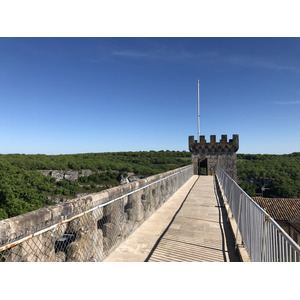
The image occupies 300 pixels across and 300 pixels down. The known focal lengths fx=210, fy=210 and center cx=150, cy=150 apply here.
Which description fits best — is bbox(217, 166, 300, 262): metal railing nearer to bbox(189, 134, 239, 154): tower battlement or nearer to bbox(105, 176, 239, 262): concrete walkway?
bbox(105, 176, 239, 262): concrete walkway

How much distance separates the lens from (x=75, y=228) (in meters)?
2.52

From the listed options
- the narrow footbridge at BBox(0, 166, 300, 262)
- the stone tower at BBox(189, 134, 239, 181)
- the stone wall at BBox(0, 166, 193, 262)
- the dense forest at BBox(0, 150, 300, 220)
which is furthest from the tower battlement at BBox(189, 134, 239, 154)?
the dense forest at BBox(0, 150, 300, 220)

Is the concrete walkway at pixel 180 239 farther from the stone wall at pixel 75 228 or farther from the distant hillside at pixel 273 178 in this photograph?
Answer: the distant hillside at pixel 273 178

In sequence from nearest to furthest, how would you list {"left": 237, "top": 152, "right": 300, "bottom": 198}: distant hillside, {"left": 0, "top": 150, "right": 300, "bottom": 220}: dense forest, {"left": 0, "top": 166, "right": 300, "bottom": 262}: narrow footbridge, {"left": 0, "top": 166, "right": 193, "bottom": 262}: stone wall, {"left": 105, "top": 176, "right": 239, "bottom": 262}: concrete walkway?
{"left": 0, "top": 166, "right": 193, "bottom": 262}: stone wall
{"left": 0, "top": 166, "right": 300, "bottom": 262}: narrow footbridge
{"left": 105, "top": 176, "right": 239, "bottom": 262}: concrete walkway
{"left": 0, "top": 150, "right": 300, "bottom": 220}: dense forest
{"left": 237, "top": 152, "right": 300, "bottom": 198}: distant hillside

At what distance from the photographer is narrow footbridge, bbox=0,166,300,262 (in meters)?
1.86

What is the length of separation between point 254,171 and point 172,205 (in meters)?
55.1

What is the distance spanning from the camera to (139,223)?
472cm

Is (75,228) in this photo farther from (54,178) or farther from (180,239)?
(54,178)

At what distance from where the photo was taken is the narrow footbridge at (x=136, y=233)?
1.86 metres

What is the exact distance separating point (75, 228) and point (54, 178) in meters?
54.2

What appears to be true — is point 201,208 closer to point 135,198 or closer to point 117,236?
point 135,198

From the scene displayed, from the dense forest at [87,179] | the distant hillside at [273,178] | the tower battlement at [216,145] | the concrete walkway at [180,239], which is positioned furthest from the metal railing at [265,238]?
the distant hillside at [273,178]

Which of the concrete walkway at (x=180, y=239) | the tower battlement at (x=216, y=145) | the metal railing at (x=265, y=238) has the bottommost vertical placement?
the concrete walkway at (x=180, y=239)

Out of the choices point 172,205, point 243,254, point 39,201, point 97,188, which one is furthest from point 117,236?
point 97,188
